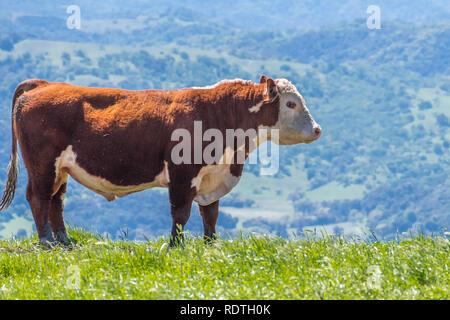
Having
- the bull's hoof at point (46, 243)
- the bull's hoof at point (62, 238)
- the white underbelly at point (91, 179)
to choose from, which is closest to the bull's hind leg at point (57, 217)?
the bull's hoof at point (62, 238)

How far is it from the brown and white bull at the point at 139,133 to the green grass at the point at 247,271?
1.68m

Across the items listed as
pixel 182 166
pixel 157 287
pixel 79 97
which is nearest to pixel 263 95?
pixel 182 166

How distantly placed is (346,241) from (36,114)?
5.23m

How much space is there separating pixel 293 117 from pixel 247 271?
4.15m

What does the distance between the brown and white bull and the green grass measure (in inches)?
66.0

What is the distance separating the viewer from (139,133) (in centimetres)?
1204

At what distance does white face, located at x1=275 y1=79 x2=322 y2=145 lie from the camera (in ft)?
40.8

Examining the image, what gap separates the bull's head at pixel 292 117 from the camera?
1245 centimetres

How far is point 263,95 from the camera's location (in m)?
12.5

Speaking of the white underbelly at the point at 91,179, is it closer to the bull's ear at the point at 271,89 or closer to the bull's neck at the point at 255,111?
the bull's neck at the point at 255,111

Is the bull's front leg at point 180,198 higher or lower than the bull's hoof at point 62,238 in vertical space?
higher

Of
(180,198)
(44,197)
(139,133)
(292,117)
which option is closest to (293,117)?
(292,117)

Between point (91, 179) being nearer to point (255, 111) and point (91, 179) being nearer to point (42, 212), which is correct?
point (42, 212)
